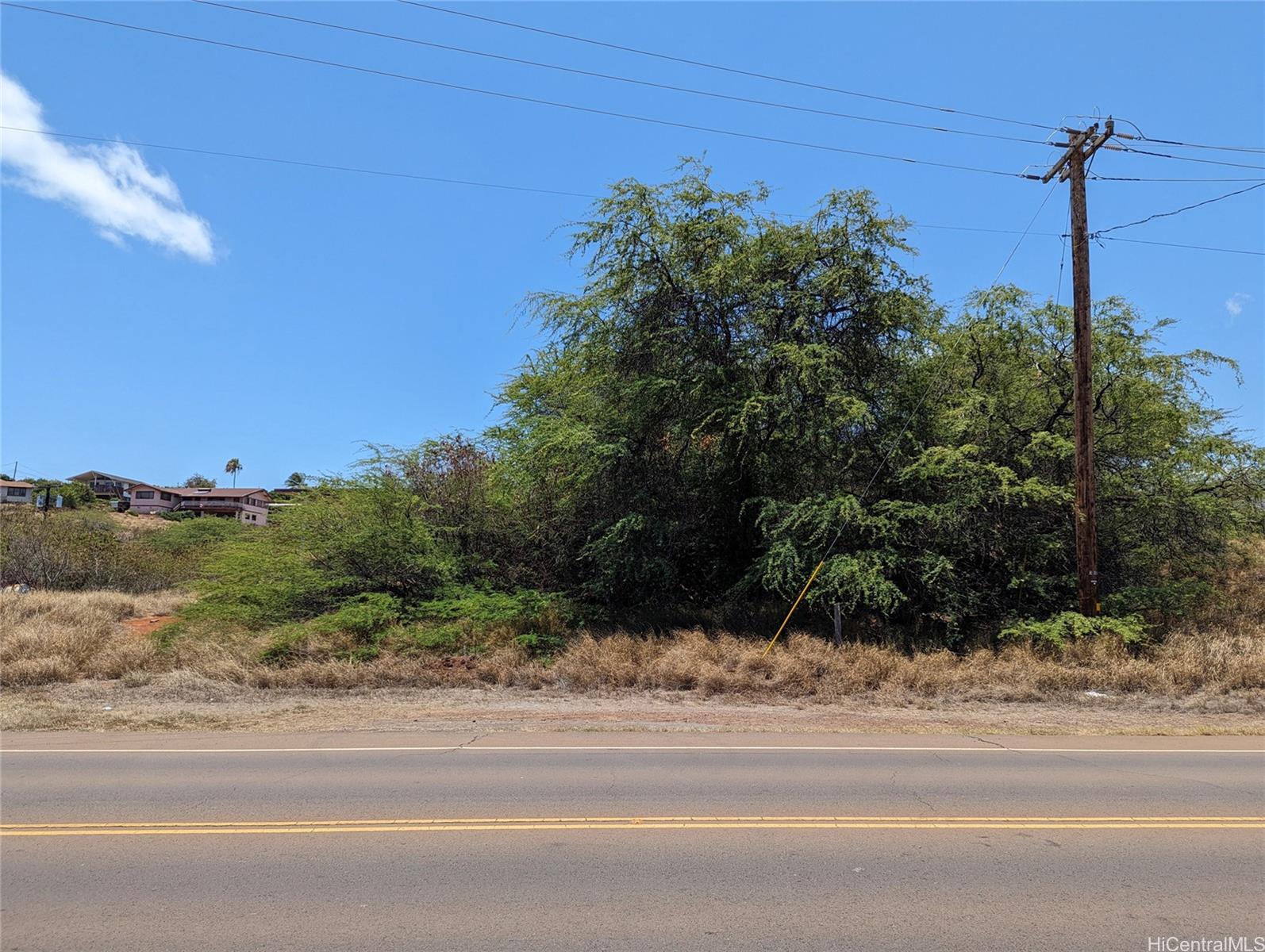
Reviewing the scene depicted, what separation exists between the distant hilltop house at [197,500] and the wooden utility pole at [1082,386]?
10314 cm

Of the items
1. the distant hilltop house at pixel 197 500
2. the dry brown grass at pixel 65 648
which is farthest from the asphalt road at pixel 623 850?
the distant hilltop house at pixel 197 500

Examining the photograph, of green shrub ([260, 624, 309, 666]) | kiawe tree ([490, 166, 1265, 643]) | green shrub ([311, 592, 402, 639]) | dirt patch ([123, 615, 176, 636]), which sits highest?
kiawe tree ([490, 166, 1265, 643])

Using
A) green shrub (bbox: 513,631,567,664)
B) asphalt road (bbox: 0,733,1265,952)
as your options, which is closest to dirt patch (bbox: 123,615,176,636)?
green shrub (bbox: 513,631,567,664)

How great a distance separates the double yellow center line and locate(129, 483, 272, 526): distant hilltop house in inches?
4138

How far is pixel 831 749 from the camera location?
908 cm

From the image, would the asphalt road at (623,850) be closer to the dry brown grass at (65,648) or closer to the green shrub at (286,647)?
the dry brown grass at (65,648)

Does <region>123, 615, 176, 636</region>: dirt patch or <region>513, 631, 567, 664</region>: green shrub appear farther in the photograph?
<region>123, 615, 176, 636</region>: dirt patch

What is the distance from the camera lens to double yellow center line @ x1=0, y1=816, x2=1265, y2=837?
578 centimetres

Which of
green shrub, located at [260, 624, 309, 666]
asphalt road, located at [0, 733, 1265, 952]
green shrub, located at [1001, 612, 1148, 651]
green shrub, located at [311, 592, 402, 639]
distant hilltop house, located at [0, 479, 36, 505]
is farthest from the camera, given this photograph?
distant hilltop house, located at [0, 479, 36, 505]

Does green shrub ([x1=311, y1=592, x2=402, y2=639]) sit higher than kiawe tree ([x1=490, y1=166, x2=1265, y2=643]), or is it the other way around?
kiawe tree ([x1=490, y1=166, x2=1265, y2=643])

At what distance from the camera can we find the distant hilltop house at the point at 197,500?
339 feet

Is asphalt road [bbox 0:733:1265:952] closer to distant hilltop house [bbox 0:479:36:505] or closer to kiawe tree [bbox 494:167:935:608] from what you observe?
kiawe tree [bbox 494:167:935:608]

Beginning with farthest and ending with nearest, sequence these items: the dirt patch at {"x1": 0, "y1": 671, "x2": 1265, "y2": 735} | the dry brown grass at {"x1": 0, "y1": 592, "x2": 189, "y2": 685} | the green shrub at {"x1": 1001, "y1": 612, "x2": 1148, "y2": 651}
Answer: the green shrub at {"x1": 1001, "y1": 612, "x2": 1148, "y2": 651}
the dry brown grass at {"x1": 0, "y1": 592, "x2": 189, "y2": 685}
the dirt patch at {"x1": 0, "y1": 671, "x2": 1265, "y2": 735}

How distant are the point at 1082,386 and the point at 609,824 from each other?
46.9ft
